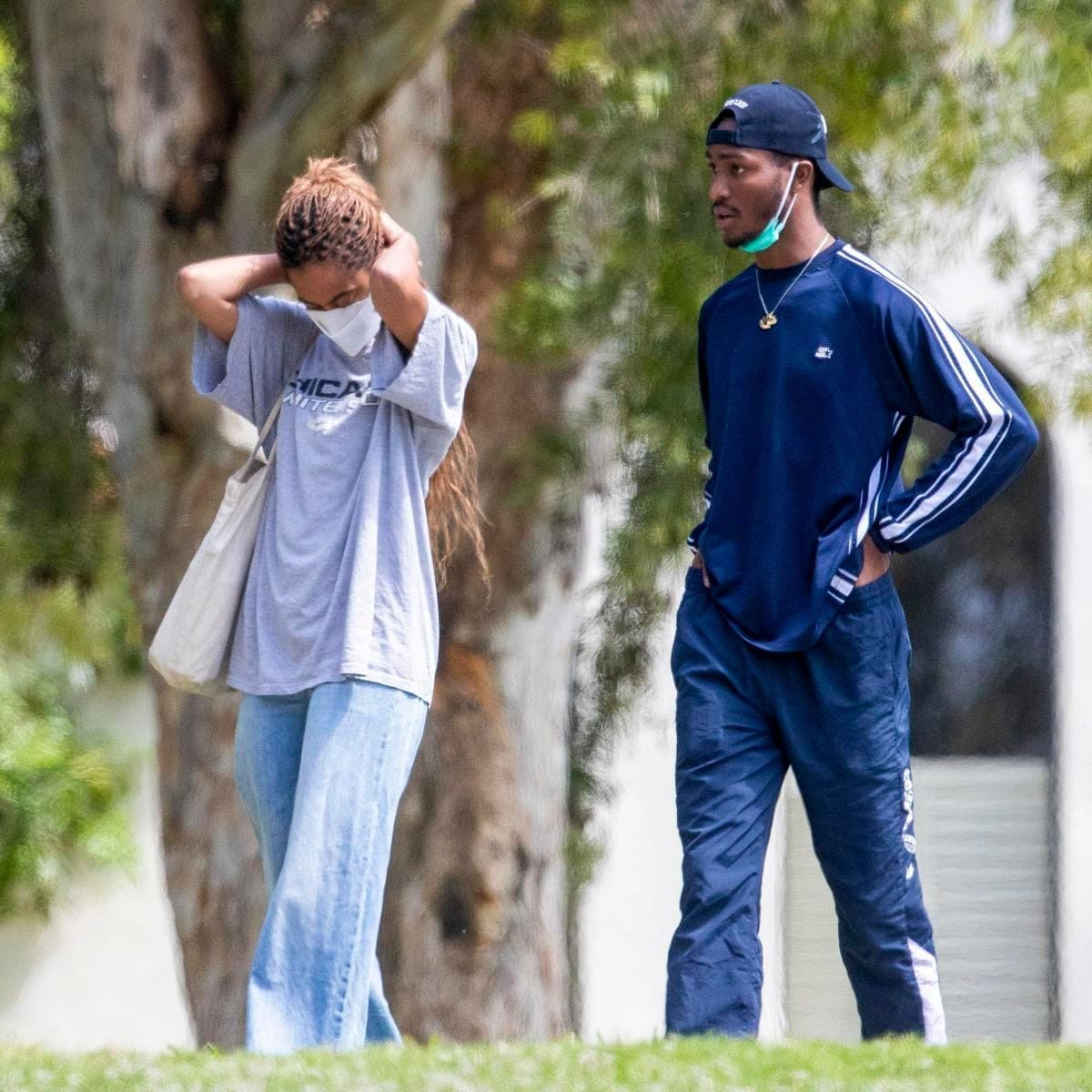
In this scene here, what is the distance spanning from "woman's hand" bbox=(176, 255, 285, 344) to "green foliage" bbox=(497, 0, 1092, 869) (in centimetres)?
272

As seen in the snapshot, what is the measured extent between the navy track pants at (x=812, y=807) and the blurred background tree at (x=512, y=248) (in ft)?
10.3

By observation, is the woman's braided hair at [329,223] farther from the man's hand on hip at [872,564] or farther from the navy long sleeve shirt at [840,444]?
the man's hand on hip at [872,564]

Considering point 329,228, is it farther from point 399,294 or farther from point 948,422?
point 948,422

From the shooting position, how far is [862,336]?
459 centimetres

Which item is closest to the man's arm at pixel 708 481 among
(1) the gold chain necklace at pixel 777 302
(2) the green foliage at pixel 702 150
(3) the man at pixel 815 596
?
(3) the man at pixel 815 596

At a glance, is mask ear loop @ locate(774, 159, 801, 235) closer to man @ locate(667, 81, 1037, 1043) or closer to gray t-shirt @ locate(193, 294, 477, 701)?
man @ locate(667, 81, 1037, 1043)

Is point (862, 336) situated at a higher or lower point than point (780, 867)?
higher

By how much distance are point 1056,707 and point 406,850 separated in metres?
4.03

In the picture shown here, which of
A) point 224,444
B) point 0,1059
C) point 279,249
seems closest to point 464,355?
point 279,249

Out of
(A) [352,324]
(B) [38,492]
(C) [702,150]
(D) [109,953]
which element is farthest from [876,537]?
(D) [109,953]

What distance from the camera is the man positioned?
4492mm

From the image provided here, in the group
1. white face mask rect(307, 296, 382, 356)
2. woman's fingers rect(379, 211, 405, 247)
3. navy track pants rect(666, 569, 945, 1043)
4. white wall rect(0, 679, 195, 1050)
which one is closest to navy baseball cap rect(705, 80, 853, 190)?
woman's fingers rect(379, 211, 405, 247)

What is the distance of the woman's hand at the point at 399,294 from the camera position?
4.44m

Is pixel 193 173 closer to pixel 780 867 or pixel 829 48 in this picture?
pixel 829 48
